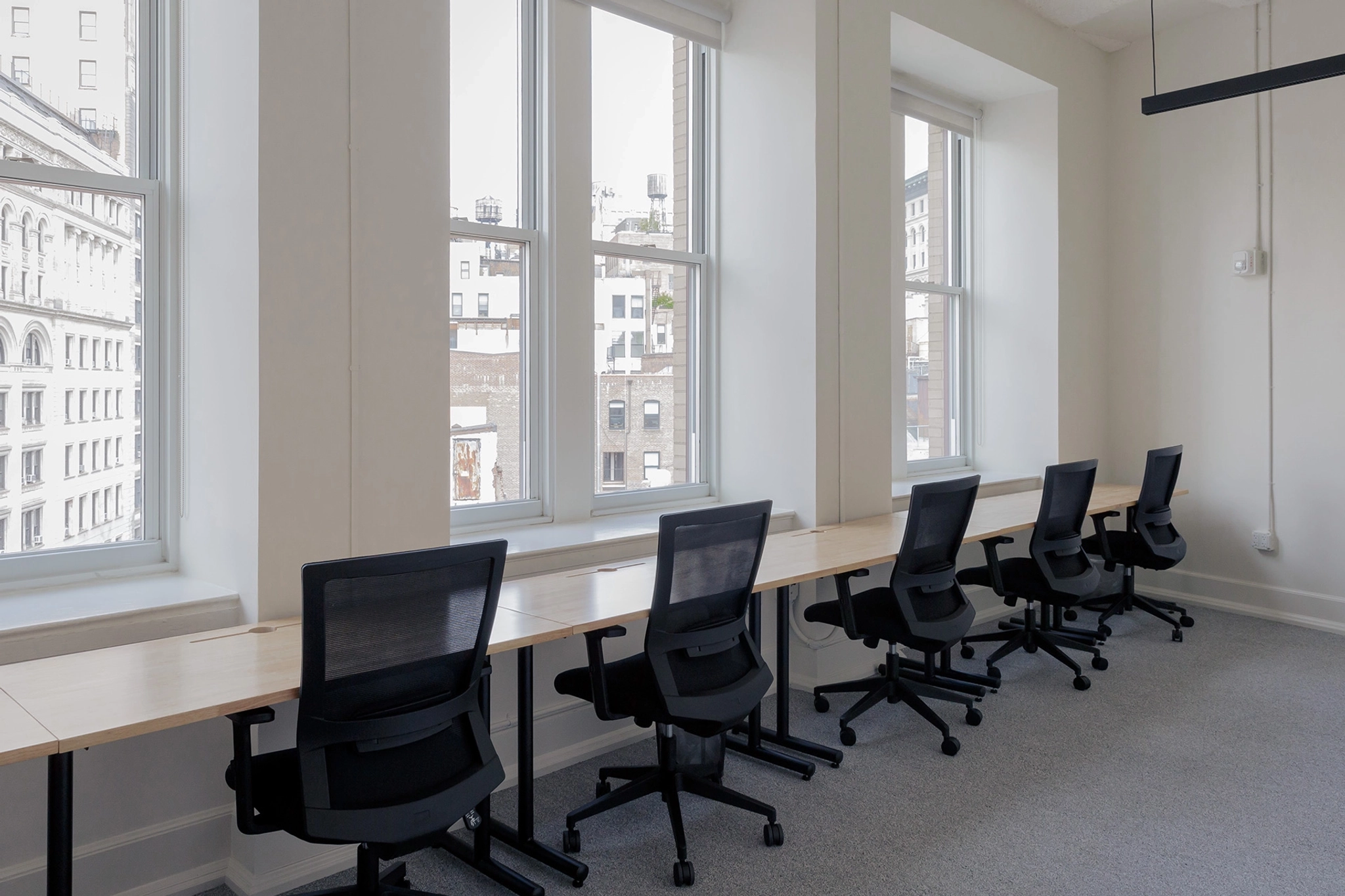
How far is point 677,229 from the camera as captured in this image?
4523 mm

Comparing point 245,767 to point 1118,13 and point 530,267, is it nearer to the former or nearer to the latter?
point 530,267

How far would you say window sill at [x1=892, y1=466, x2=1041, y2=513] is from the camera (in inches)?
209

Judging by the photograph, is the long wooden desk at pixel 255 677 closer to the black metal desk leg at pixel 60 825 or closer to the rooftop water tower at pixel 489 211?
the black metal desk leg at pixel 60 825

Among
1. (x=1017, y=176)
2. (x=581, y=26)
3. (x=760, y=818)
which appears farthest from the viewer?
(x=1017, y=176)

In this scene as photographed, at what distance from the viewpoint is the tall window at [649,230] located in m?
4.14

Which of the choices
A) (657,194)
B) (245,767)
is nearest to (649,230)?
(657,194)

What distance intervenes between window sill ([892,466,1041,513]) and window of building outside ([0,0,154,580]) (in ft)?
12.3

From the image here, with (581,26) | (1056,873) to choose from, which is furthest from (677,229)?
(1056,873)

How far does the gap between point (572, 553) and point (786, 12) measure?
9.19 ft

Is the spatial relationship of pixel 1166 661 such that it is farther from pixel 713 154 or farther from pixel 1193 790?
pixel 713 154

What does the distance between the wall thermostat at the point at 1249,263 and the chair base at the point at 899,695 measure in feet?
10.9

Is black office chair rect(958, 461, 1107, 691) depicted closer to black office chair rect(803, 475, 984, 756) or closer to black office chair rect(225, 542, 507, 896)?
black office chair rect(803, 475, 984, 756)

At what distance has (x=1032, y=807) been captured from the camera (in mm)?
2977

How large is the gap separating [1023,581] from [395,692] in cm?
332
